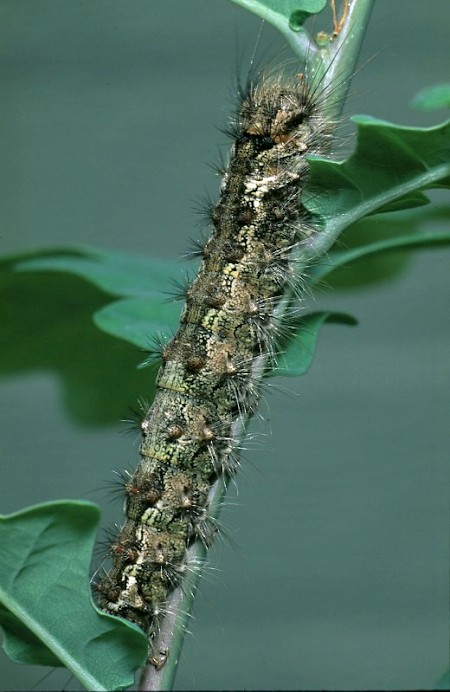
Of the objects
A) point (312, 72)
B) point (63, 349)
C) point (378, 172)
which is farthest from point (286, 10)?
point (63, 349)

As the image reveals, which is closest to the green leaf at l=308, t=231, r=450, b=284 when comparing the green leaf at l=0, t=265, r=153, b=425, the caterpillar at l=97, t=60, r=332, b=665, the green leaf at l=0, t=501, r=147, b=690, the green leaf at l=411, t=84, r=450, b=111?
the caterpillar at l=97, t=60, r=332, b=665

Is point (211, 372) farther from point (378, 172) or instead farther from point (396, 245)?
point (378, 172)

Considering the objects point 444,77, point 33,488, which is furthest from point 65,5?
point 33,488

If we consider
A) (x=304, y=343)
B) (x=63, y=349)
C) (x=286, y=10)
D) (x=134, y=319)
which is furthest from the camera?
(x=63, y=349)

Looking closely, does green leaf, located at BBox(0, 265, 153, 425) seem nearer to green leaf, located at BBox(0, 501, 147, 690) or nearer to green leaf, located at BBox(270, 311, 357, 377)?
green leaf, located at BBox(270, 311, 357, 377)

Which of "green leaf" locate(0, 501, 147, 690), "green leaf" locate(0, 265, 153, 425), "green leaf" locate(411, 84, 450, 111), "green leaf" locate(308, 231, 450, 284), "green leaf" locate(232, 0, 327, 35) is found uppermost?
"green leaf" locate(232, 0, 327, 35)
